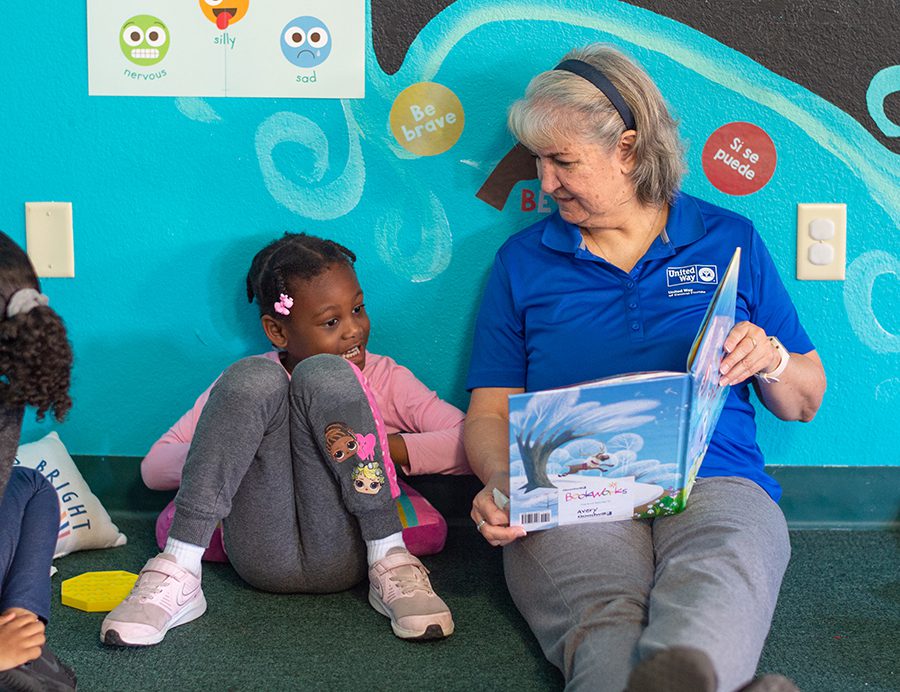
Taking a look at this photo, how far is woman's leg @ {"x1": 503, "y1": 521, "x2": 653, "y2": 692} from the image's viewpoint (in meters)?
1.06

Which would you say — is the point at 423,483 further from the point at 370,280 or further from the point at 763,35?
the point at 763,35

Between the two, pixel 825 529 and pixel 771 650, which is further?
pixel 825 529

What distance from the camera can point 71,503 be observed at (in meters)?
1.66

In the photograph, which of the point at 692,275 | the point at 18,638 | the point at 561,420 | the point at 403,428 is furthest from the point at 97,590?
the point at 692,275

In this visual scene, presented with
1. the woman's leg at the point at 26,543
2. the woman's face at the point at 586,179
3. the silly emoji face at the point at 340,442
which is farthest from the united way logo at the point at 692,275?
the woman's leg at the point at 26,543

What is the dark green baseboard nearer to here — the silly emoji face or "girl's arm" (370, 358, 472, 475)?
"girl's arm" (370, 358, 472, 475)

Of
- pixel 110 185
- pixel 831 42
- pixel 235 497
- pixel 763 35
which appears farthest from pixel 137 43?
pixel 831 42

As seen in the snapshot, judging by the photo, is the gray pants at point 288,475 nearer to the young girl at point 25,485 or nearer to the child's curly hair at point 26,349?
the young girl at point 25,485

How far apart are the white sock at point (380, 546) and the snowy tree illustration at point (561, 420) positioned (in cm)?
34

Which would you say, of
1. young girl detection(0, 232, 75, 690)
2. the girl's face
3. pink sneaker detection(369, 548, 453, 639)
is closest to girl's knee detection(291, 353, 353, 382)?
the girl's face

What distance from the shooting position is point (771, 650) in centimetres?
129

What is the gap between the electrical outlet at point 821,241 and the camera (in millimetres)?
1678

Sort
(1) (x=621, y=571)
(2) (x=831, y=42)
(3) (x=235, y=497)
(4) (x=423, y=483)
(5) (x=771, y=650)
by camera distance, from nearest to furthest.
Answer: (1) (x=621, y=571) → (5) (x=771, y=650) → (3) (x=235, y=497) → (2) (x=831, y=42) → (4) (x=423, y=483)

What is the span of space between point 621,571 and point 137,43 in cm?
119
